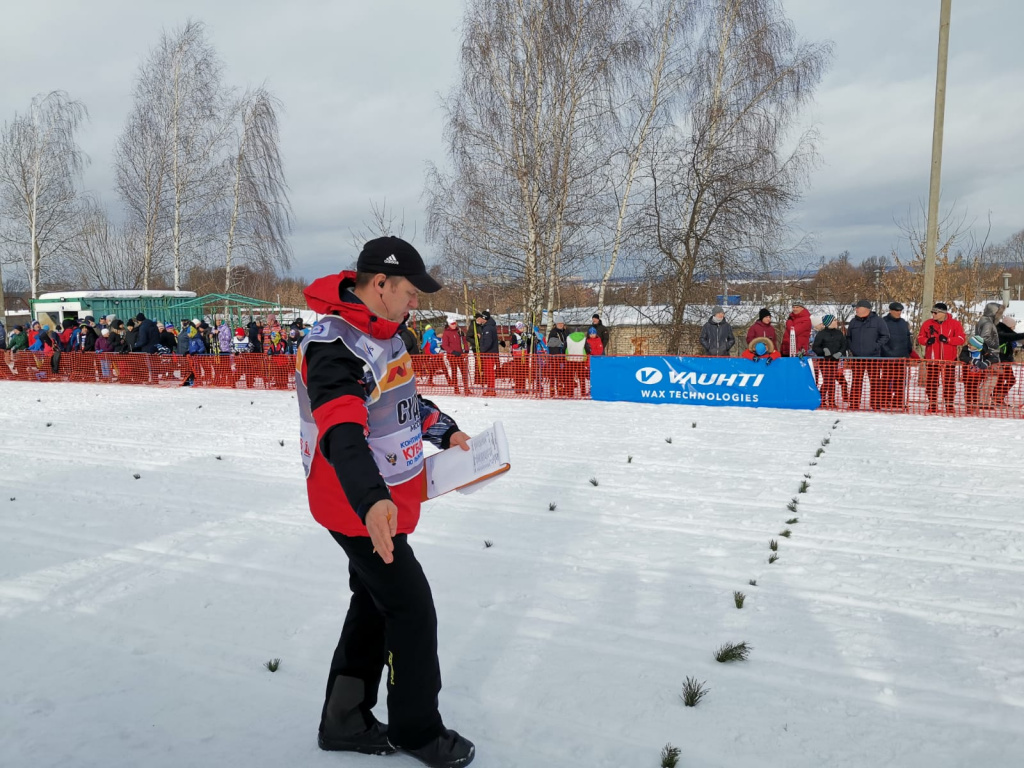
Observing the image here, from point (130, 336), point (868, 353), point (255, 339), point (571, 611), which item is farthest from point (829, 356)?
point (130, 336)

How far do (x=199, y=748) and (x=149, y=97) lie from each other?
99.2 ft

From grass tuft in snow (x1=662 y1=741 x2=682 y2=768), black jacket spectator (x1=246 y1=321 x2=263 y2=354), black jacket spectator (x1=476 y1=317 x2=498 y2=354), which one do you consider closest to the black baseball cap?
grass tuft in snow (x1=662 y1=741 x2=682 y2=768)

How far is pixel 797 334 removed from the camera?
11.5 metres

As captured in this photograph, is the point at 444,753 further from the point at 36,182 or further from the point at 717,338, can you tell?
the point at 36,182

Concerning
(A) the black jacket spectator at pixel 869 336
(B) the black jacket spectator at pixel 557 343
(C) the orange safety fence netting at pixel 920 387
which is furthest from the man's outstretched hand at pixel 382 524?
(B) the black jacket spectator at pixel 557 343

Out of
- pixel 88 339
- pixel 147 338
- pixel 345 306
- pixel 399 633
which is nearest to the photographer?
pixel 345 306

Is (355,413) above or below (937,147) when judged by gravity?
below

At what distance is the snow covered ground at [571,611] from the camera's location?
2.59 metres

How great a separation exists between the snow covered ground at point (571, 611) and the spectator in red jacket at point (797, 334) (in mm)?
4358

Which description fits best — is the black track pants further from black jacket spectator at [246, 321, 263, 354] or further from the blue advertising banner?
black jacket spectator at [246, 321, 263, 354]

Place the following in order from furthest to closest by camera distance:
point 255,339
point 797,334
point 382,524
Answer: point 255,339, point 797,334, point 382,524

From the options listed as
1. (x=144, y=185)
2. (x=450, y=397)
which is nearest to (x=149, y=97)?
(x=144, y=185)

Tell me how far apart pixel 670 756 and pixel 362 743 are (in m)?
1.07

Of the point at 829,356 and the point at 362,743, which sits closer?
the point at 362,743
